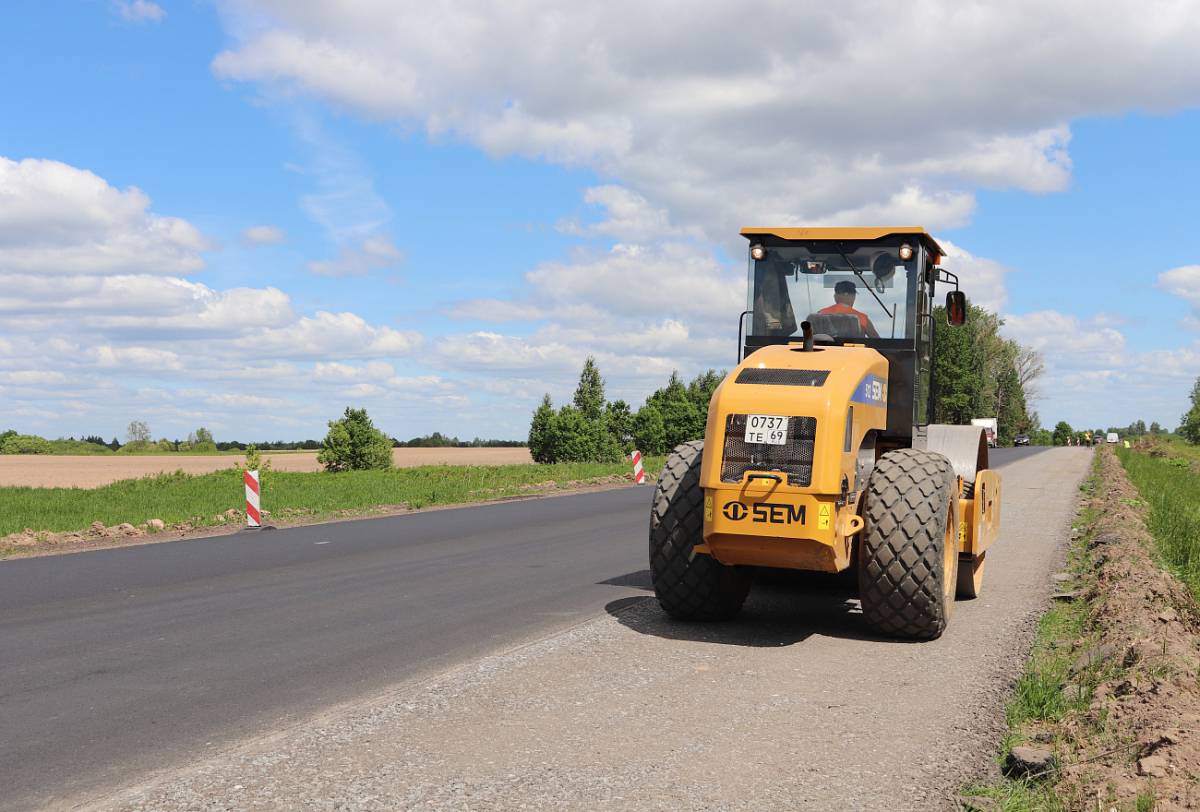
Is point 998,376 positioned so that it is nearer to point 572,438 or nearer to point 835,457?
point 572,438

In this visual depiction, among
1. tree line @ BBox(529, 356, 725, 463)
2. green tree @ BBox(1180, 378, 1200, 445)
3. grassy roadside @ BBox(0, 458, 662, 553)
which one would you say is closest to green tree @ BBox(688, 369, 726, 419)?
tree line @ BBox(529, 356, 725, 463)

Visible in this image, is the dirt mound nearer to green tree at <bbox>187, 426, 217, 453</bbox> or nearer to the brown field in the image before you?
the brown field

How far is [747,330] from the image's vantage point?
9.37 metres

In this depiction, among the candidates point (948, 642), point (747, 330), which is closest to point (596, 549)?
point (747, 330)

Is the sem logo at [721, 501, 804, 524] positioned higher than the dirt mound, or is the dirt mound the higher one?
the sem logo at [721, 501, 804, 524]

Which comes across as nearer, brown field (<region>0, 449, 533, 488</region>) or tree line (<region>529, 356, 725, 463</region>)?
brown field (<region>0, 449, 533, 488</region>)

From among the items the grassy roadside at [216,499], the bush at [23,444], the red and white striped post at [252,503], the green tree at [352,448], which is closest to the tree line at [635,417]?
the green tree at [352,448]

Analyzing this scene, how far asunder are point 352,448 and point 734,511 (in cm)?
4917

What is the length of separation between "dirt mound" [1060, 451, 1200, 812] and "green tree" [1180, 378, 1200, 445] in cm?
12152

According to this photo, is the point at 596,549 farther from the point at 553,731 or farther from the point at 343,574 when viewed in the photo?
the point at 553,731

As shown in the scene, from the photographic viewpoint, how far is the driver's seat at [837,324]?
911 cm

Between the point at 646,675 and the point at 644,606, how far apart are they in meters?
2.66

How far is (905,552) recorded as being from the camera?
757 centimetres

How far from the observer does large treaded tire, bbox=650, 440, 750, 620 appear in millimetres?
8195
